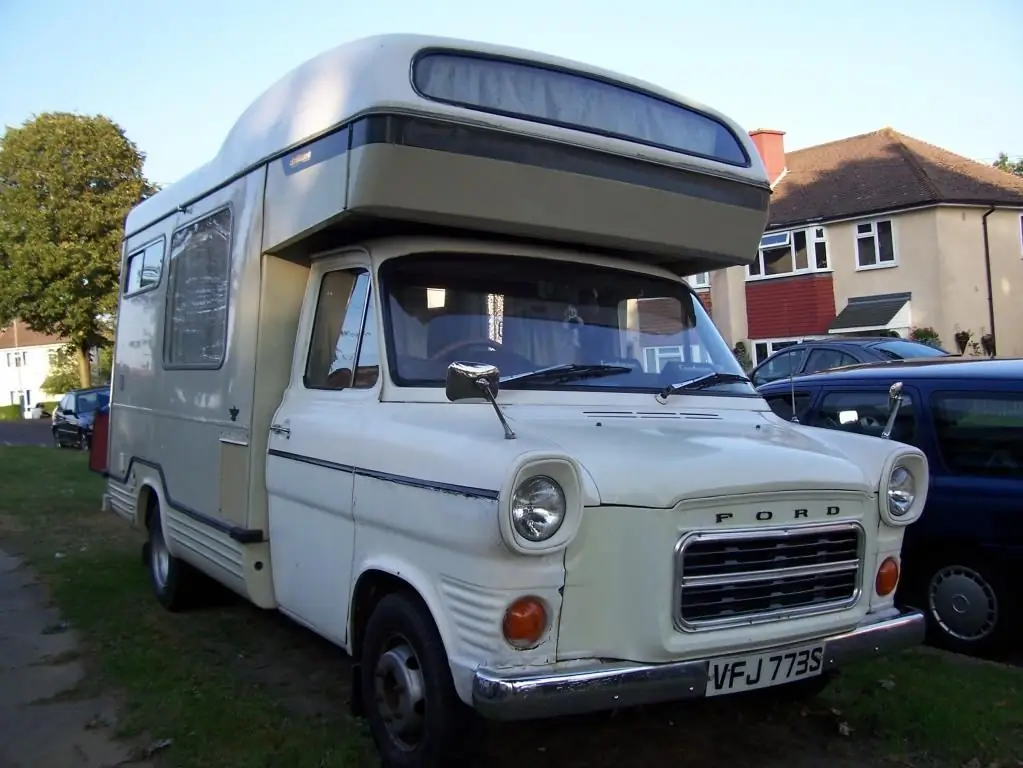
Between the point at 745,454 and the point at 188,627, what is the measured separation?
4.28 metres

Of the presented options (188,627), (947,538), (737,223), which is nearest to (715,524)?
(737,223)

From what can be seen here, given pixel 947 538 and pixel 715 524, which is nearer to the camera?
pixel 715 524

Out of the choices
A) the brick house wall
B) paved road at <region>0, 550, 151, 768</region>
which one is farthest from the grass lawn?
the brick house wall

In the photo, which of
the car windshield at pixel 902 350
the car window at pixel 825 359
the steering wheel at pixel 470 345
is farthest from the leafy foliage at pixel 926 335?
the steering wheel at pixel 470 345

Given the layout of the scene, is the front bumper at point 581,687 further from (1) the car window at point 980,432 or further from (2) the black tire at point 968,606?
(1) the car window at point 980,432

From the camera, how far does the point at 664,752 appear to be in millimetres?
4312

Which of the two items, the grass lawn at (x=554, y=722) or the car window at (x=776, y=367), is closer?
the grass lawn at (x=554, y=722)

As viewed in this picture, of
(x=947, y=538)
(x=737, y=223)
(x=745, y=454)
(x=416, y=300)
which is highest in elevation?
(x=737, y=223)

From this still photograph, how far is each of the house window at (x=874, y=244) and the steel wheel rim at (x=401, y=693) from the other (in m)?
26.8

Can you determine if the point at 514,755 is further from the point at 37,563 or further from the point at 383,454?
the point at 37,563

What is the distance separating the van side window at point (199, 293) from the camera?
5688mm

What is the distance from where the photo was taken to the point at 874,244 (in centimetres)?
2834

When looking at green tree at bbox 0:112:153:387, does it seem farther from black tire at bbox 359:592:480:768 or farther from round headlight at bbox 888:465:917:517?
round headlight at bbox 888:465:917:517

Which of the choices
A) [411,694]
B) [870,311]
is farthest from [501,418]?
[870,311]
